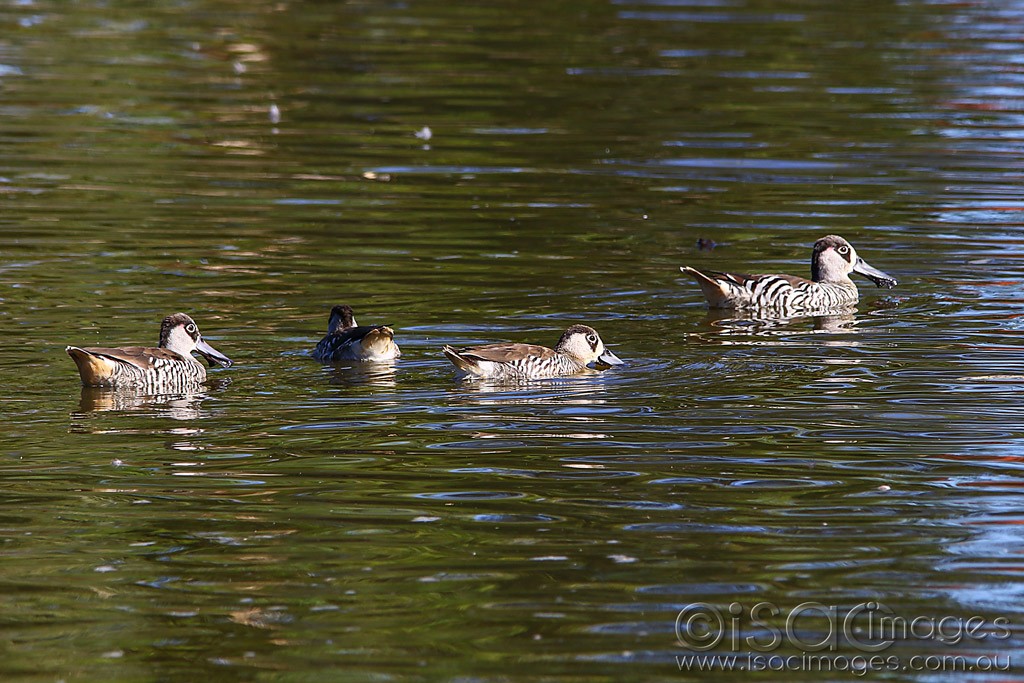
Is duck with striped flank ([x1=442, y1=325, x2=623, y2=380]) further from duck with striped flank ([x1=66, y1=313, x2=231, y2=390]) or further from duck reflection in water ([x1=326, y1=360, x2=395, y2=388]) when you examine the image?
duck with striped flank ([x1=66, y1=313, x2=231, y2=390])

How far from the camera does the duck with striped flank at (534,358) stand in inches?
416

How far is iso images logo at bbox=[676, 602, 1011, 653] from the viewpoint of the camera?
A: 636 cm

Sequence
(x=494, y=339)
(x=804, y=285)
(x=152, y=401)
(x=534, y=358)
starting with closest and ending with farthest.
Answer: (x=152, y=401), (x=534, y=358), (x=494, y=339), (x=804, y=285)

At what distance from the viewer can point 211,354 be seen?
36.6 feet

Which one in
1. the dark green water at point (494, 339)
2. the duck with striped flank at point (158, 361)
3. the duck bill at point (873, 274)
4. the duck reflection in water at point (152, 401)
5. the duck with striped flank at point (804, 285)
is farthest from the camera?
the duck bill at point (873, 274)

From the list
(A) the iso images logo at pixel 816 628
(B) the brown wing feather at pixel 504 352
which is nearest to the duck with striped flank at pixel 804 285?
(B) the brown wing feather at pixel 504 352

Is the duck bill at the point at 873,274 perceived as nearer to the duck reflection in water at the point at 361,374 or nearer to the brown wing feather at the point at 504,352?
the brown wing feather at the point at 504,352

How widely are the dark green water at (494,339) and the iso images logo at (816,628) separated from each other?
7 centimetres

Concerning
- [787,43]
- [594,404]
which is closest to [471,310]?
[594,404]

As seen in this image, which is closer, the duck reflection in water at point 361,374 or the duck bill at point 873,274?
the duck reflection in water at point 361,374

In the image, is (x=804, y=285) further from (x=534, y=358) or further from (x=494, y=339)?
(x=534, y=358)

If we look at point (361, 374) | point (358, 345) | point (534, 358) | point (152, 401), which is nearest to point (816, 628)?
point (534, 358)

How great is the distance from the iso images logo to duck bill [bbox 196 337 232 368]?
5.16m

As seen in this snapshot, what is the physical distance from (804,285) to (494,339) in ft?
8.71
